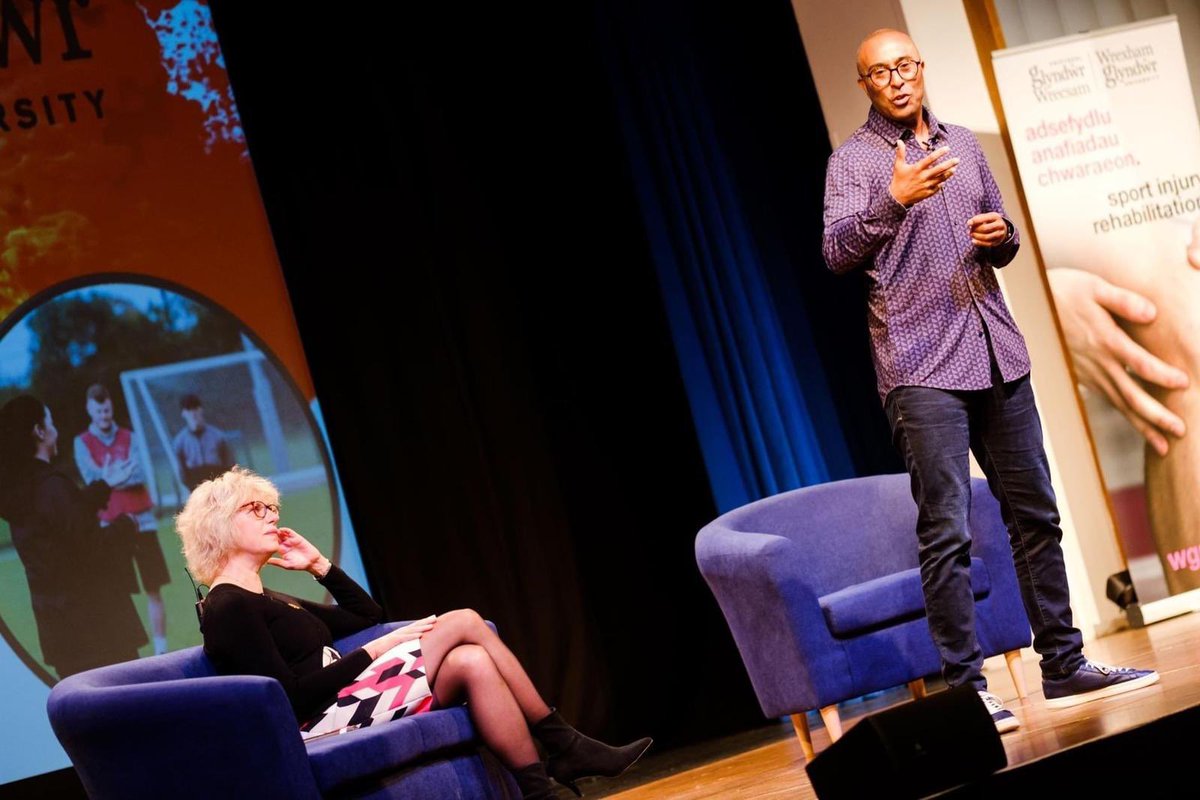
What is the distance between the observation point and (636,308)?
5316mm

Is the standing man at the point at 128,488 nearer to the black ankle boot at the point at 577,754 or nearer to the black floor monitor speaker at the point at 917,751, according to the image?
the black ankle boot at the point at 577,754

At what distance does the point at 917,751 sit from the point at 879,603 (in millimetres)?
1710

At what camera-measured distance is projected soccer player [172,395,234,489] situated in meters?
4.68

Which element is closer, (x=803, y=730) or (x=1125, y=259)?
(x=803, y=730)

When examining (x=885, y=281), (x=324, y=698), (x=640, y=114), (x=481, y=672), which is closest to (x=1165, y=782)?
(x=885, y=281)

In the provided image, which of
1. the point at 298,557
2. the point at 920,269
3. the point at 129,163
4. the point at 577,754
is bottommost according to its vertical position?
the point at 577,754

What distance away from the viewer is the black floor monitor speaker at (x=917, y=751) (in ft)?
6.35

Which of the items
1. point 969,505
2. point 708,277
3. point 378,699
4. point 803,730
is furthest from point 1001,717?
point 708,277

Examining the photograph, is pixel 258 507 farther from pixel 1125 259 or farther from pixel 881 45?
pixel 1125 259

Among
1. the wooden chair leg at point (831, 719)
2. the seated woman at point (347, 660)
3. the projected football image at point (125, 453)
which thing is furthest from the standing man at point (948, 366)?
the projected football image at point (125, 453)

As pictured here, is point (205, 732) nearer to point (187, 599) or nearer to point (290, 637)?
point (290, 637)

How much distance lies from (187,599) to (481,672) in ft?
5.84

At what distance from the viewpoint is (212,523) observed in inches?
135

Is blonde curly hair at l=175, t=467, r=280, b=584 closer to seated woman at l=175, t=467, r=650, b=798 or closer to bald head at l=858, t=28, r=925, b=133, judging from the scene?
seated woman at l=175, t=467, r=650, b=798
